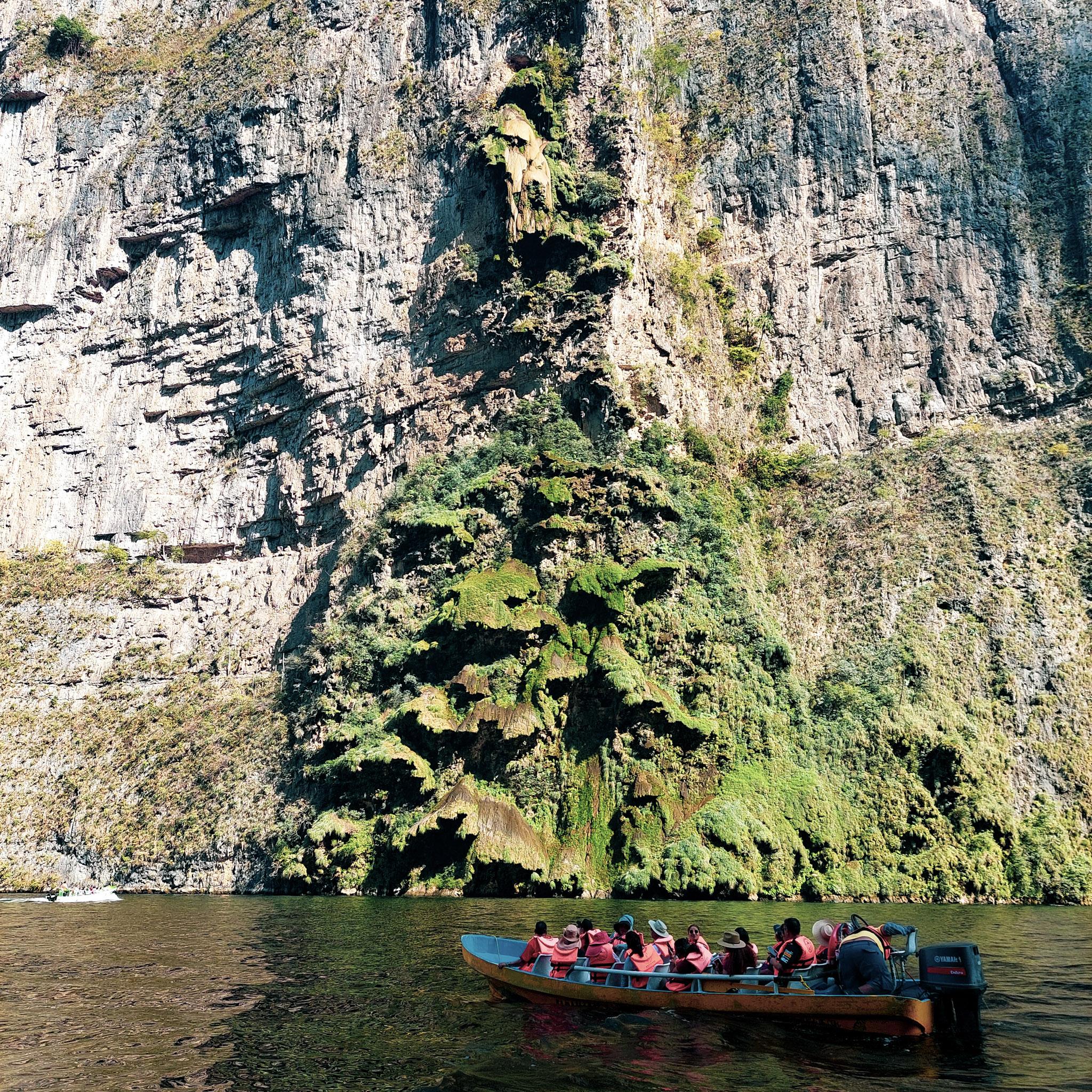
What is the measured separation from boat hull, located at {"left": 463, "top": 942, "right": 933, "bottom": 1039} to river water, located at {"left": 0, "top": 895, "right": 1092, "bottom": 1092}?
0.80ft

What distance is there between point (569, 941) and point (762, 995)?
4.04m

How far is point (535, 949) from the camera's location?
1867 cm

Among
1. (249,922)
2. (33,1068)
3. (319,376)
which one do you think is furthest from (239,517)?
(33,1068)

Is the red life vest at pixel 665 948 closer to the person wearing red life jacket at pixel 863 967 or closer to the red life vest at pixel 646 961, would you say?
the red life vest at pixel 646 961

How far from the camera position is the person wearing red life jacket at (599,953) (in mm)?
17859

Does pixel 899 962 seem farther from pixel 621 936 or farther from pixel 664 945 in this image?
pixel 621 936

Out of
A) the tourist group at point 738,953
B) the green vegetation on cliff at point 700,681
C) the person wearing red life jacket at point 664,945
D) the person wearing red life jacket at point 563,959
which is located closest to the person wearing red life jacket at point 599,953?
the tourist group at point 738,953

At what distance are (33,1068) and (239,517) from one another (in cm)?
5609

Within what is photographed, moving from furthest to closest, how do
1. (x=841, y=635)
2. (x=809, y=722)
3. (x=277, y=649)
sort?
1. (x=277, y=649)
2. (x=841, y=635)
3. (x=809, y=722)

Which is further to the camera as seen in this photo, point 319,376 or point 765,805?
point 319,376

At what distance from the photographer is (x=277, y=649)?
6038 centimetres

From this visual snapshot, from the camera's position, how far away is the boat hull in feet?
47.6

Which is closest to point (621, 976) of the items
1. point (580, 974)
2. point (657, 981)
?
point (580, 974)

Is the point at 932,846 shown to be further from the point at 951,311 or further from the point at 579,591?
the point at 951,311
